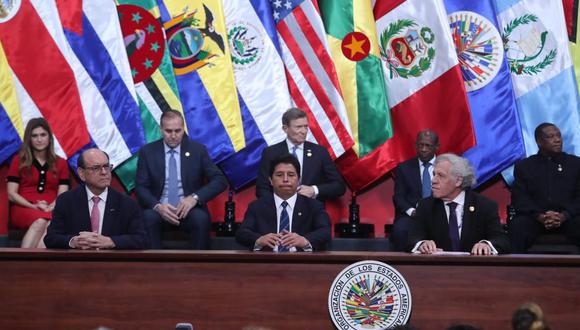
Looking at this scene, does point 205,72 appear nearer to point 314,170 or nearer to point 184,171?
point 184,171

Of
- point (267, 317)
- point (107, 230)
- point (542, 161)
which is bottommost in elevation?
point (267, 317)

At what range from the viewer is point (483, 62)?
25.9 feet

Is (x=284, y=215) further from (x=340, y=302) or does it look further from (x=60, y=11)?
(x=60, y=11)

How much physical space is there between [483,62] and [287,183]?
2659mm

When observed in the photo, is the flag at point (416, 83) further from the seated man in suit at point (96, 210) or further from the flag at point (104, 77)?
the seated man in suit at point (96, 210)

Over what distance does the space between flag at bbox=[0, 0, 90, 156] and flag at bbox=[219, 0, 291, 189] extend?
1248mm

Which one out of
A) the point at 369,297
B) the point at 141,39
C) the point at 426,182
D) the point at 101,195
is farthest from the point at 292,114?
the point at 369,297

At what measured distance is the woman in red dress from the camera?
7.34 m

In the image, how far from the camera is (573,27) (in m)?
7.98

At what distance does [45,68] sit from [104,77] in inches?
18.6

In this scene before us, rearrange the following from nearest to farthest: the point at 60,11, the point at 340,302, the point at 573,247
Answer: the point at 340,302
the point at 573,247
the point at 60,11

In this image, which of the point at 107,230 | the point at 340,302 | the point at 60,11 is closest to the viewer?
the point at 340,302

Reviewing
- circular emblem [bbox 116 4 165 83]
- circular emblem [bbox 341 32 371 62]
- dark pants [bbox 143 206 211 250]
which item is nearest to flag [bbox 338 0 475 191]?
circular emblem [bbox 341 32 371 62]

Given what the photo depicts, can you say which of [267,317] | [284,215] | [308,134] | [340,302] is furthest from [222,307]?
[308,134]
